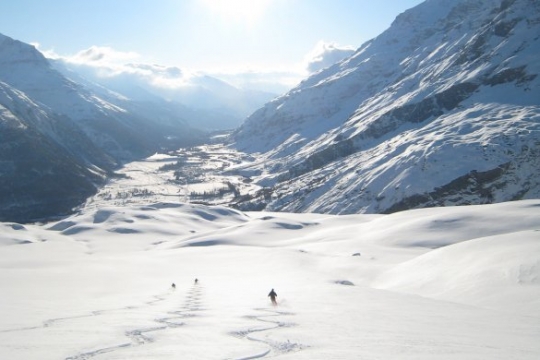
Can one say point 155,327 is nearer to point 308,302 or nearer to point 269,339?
point 269,339

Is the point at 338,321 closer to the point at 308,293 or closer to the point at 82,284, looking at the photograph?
the point at 308,293

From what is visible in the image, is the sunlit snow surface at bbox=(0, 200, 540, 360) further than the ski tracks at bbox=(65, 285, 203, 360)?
Yes

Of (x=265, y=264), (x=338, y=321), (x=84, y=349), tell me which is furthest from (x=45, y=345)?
(x=265, y=264)

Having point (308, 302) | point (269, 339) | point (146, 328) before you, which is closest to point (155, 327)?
point (146, 328)

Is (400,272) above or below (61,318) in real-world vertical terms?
below

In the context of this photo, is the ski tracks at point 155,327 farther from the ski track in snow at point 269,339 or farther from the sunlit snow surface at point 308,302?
the ski track in snow at point 269,339

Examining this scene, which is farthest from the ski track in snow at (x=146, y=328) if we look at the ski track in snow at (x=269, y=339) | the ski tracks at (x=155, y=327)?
the ski track in snow at (x=269, y=339)

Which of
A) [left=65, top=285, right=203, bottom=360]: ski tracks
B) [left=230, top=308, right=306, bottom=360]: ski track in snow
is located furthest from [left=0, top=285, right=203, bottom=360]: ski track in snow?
[left=230, top=308, right=306, bottom=360]: ski track in snow

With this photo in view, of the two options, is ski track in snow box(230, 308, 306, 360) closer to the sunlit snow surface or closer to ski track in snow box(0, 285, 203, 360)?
the sunlit snow surface
